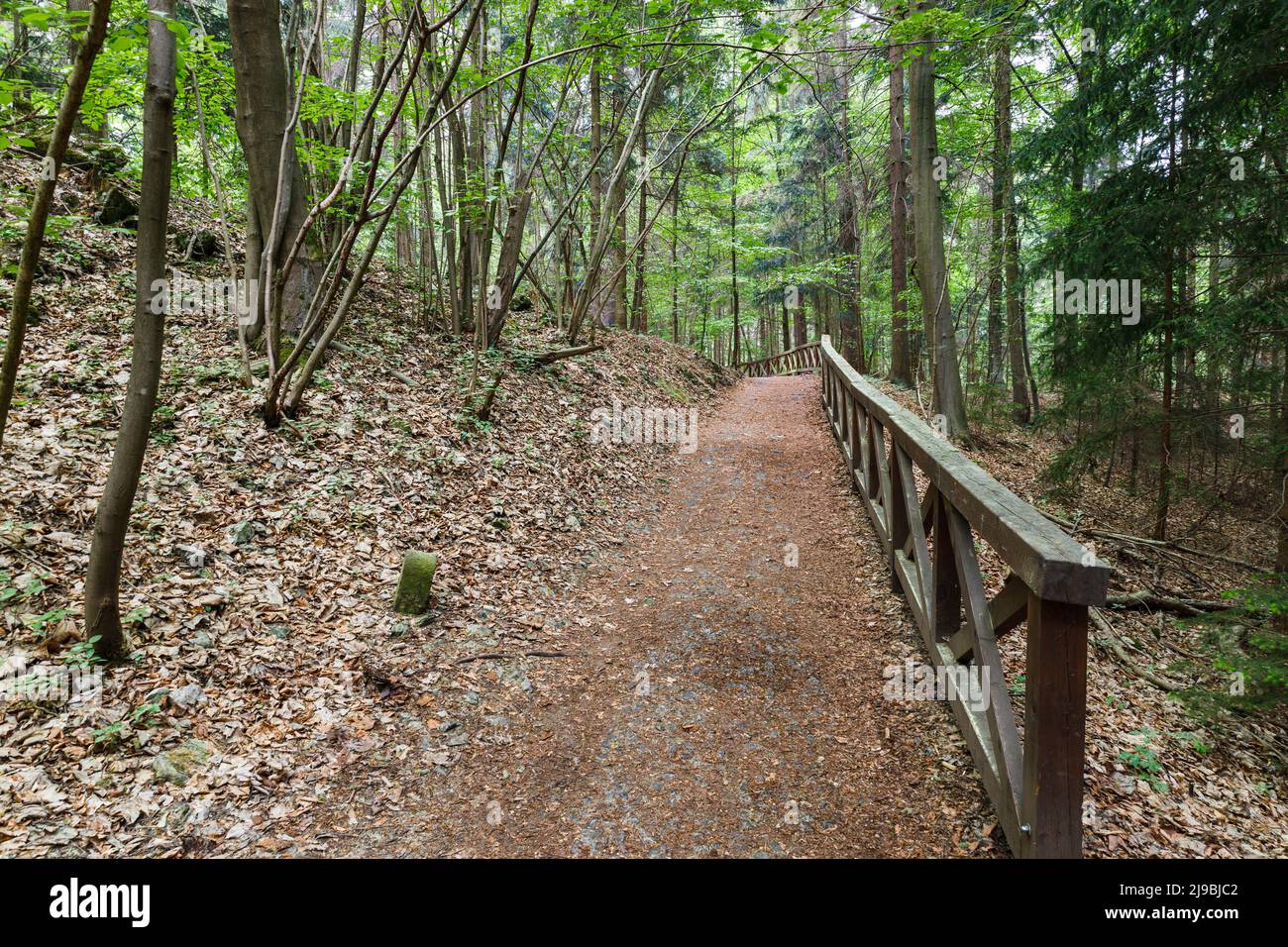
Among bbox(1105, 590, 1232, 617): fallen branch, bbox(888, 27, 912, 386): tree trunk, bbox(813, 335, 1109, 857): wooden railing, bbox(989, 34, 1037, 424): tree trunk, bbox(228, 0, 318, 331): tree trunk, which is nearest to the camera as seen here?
bbox(813, 335, 1109, 857): wooden railing

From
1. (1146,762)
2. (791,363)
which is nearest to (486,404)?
(1146,762)

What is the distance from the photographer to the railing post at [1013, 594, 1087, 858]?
209 centimetres

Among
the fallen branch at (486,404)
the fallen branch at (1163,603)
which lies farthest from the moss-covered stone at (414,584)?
the fallen branch at (1163,603)

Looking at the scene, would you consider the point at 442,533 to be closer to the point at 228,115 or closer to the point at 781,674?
the point at 781,674

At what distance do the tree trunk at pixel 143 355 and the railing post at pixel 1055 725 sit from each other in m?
4.13

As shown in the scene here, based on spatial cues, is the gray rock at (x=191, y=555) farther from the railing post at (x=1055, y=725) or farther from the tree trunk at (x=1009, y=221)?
the tree trunk at (x=1009, y=221)

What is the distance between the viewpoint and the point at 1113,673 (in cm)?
493

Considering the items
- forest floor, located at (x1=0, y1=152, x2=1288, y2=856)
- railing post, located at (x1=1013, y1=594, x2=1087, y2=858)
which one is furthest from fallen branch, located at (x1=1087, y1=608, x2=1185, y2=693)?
railing post, located at (x1=1013, y1=594, x2=1087, y2=858)

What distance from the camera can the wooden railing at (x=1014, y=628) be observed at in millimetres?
2084

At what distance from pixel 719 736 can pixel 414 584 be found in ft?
7.72

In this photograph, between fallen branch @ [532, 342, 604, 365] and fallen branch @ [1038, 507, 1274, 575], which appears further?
fallen branch @ [532, 342, 604, 365]

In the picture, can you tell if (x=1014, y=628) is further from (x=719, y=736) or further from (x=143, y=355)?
(x=143, y=355)

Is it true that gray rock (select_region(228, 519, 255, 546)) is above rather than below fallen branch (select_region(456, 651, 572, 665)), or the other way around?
above

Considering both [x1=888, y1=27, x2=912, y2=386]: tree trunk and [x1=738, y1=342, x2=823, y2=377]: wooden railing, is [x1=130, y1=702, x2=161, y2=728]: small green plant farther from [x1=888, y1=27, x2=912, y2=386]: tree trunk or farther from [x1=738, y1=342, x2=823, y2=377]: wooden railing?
[x1=738, y1=342, x2=823, y2=377]: wooden railing
